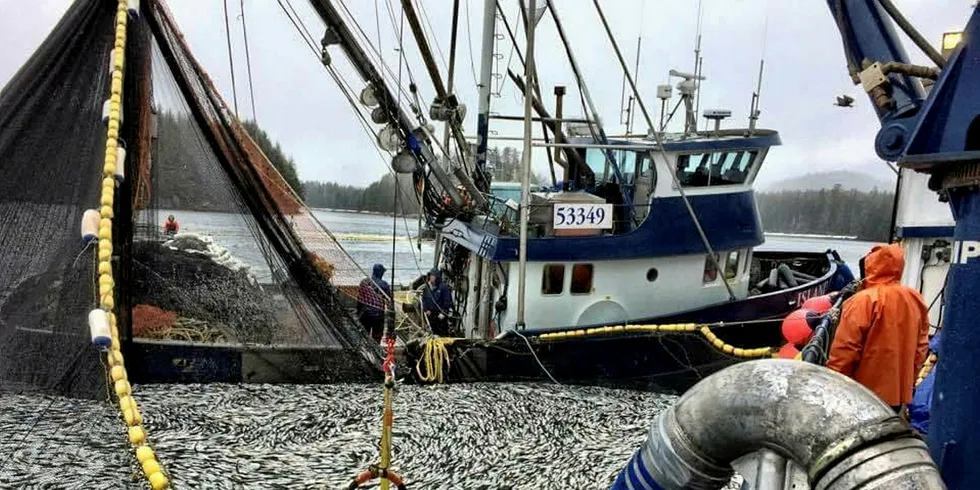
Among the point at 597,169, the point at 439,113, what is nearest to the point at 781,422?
the point at 439,113

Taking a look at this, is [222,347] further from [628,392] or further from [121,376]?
[628,392]

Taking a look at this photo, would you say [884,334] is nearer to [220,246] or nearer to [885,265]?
[885,265]

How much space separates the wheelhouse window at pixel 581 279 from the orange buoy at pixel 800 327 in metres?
3.76

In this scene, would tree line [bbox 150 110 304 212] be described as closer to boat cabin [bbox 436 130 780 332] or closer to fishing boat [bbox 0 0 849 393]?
fishing boat [bbox 0 0 849 393]

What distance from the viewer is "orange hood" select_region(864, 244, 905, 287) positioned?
135 inches

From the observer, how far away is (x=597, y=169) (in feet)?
33.2

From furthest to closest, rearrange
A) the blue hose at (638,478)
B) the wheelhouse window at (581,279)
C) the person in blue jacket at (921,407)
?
the wheelhouse window at (581,279)
the person in blue jacket at (921,407)
the blue hose at (638,478)

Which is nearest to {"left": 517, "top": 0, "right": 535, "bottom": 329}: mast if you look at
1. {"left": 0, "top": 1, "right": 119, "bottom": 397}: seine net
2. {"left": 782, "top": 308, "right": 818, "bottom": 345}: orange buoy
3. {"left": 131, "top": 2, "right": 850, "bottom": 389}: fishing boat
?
{"left": 131, "top": 2, "right": 850, "bottom": 389}: fishing boat

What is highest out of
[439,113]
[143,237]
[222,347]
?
[439,113]

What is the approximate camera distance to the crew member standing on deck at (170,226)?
6.13m

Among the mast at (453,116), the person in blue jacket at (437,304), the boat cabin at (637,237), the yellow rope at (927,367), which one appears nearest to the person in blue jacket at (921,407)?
the yellow rope at (927,367)

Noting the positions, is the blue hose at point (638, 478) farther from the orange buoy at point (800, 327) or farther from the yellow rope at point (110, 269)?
the orange buoy at point (800, 327)

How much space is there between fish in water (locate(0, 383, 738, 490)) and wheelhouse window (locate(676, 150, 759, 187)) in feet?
11.6

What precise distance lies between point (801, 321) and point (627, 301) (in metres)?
4.02
